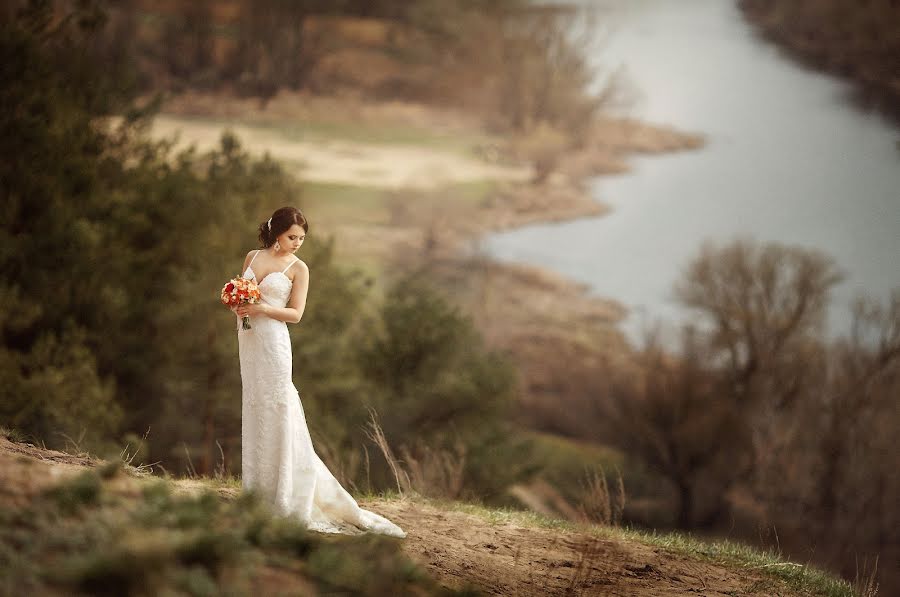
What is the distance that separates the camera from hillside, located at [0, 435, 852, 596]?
3.36 metres

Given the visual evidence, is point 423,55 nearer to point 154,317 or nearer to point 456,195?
point 456,195

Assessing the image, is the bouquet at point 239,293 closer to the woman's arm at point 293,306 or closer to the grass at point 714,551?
the woman's arm at point 293,306

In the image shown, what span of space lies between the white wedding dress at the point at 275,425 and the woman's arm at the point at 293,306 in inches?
1.6

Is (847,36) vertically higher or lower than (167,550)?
higher

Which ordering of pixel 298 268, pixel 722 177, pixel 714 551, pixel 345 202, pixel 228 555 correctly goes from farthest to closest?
pixel 345 202 → pixel 722 177 → pixel 714 551 → pixel 298 268 → pixel 228 555

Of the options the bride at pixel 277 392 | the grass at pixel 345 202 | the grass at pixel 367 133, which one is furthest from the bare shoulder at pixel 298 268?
the grass at pixel 367 133

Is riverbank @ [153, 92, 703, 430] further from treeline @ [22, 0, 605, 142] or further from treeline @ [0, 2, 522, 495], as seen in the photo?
treeline @ [0, 2, 522, 495]

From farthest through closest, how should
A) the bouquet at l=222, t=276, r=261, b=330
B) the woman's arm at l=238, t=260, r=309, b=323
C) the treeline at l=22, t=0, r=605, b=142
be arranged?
the treeline at l=22, t=0, r=605, b=142 → the woman's arm at l=238, t=260, r=309, b=323 → the bouquet at l=222, t=276, r=261, b=330

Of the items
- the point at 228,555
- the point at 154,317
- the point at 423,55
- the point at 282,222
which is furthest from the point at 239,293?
the point at 423,55

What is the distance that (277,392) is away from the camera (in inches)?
228

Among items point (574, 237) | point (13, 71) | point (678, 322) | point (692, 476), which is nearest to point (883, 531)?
point (692, 476)

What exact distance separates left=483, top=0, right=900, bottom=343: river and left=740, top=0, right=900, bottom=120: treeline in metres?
0.49

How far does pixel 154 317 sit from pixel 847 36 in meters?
23.1

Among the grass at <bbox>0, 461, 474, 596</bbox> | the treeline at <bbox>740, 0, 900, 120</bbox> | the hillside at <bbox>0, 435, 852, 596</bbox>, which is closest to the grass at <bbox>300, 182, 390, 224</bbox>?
the treeline at <bbox>740, 0, 900, 120</bbox>
